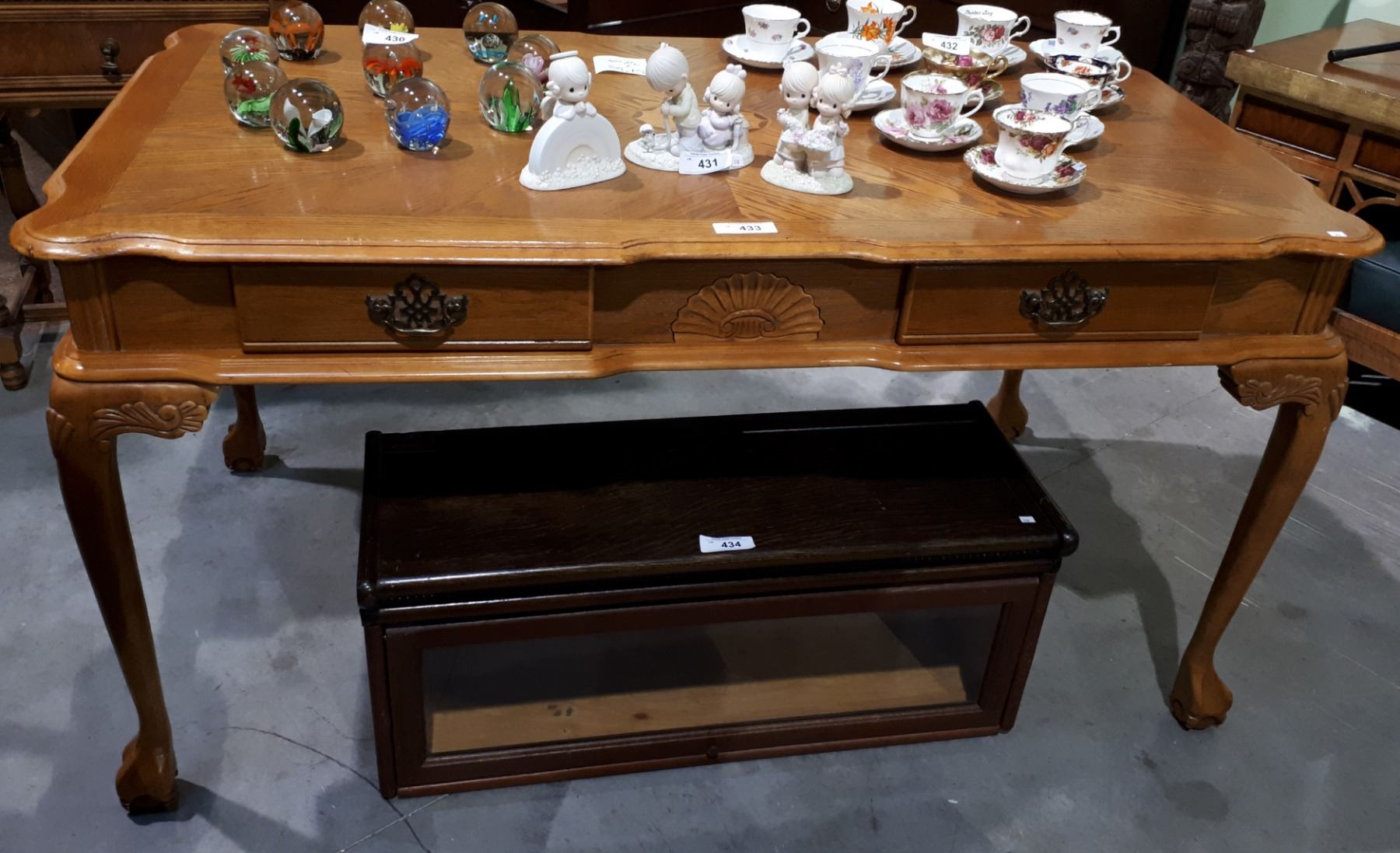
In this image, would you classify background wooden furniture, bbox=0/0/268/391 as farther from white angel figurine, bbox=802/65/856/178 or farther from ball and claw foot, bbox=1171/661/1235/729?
ball and claw foot, bbox=1171/661/1235/729

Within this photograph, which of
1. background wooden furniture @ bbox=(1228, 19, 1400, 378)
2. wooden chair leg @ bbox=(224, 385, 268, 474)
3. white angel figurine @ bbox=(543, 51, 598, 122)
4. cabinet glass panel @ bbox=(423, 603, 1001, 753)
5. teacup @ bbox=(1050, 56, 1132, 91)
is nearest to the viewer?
white angel figurine @ bbox=(543, 51, 598, 122)

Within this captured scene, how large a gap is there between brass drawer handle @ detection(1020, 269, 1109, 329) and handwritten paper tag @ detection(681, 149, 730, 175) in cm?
39

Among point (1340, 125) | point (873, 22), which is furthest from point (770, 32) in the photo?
point (1340, 125)

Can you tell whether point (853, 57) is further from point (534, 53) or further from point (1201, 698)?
point (1201, 698)

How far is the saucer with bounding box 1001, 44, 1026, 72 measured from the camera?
5.98ft

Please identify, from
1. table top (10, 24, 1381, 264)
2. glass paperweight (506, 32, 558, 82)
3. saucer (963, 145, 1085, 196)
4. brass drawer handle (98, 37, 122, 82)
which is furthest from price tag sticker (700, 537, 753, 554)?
brass drawer handle (98, 37, 122, 82)

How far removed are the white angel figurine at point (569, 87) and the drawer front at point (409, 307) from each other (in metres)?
0.21

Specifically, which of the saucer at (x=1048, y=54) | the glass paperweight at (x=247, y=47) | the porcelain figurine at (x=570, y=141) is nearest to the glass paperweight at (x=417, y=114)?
the porcelain figurine at (x=570, y=141)

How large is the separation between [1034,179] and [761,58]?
1.83 feet

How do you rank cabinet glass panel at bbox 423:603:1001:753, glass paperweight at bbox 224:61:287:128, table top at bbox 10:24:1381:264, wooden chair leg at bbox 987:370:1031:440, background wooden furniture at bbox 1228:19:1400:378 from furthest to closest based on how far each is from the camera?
wooden chair leg at bbox 987:370:1031:440, background wooden furniture at bbox 1228:19:1400:378, cabinet glass panel at bbox 423:603:1001:753, glass paperweight at bbox 224:61:287:128, table top at bbox 10:24:1381:264

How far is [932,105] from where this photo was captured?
1.49 meters

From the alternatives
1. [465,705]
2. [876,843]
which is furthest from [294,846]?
[876,843]

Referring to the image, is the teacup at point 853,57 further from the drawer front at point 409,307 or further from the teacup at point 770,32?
the drawer front at point 409,307

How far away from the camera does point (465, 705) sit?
1.65 m
